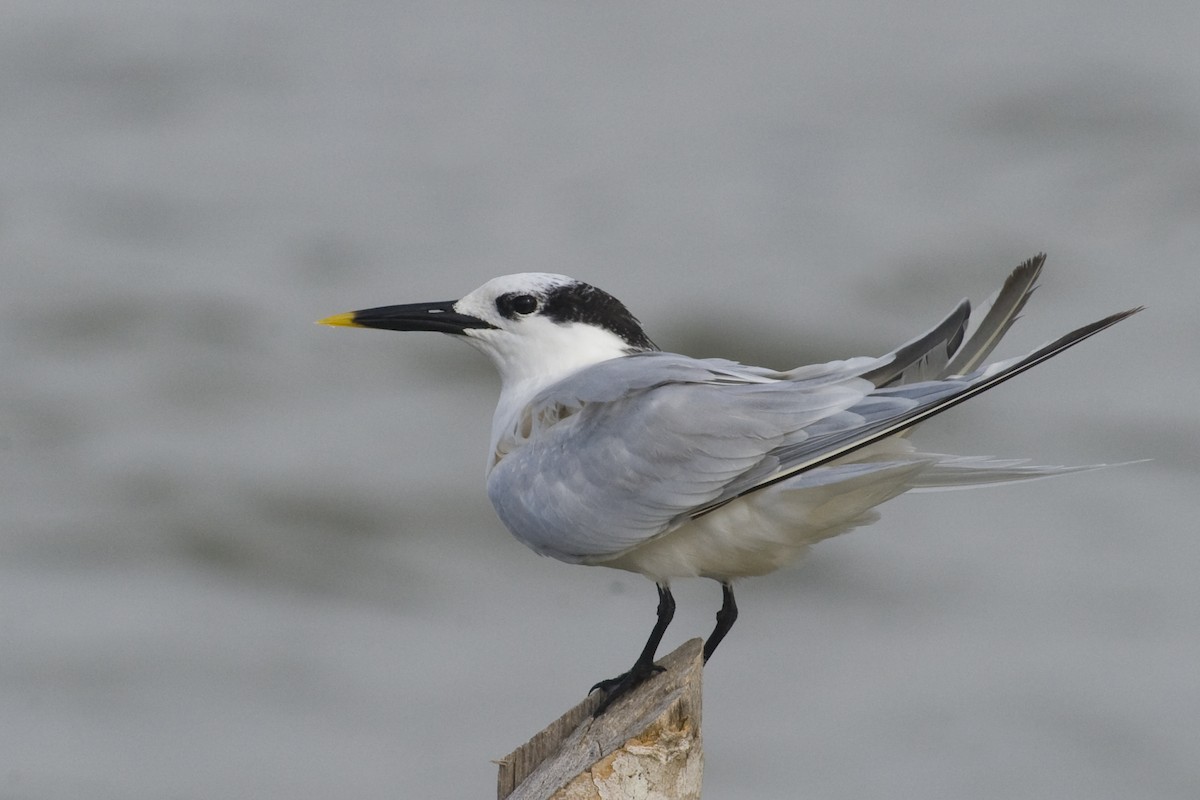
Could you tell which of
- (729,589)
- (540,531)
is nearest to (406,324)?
(540,531)

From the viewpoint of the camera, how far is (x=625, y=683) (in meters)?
4.63

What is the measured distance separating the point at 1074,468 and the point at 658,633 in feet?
4.28

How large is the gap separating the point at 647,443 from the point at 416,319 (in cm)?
111

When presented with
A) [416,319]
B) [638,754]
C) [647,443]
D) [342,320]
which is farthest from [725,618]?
[342,320]

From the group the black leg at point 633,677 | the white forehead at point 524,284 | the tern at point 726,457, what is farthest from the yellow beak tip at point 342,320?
the black leg at point 633,677

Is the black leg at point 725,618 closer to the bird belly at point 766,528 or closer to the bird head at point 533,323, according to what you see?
the bird belly at point 766,528

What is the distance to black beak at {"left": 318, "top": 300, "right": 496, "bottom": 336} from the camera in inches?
214

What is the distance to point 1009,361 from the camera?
3998 millimetres

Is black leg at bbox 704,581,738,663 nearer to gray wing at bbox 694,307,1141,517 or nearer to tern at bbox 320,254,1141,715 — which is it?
tern at bbox 320,254,1141,715

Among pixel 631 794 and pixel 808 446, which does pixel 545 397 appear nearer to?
pixel 808 446

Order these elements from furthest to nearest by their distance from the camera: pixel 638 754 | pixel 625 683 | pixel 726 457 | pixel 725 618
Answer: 1. pixel 725 618
2. pixel 625 683
3. pixel 726 457
4. pixel 638 754

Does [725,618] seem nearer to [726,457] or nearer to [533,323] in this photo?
[726,457]

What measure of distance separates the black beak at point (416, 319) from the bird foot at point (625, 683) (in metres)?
1.34

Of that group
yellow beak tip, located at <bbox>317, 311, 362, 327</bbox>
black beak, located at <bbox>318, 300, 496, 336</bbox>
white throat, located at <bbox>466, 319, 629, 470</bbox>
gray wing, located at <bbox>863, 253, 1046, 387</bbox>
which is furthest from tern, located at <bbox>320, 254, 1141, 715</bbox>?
yellow beak tip, located at <bbox>317, 311, 362, 327</bbox>
